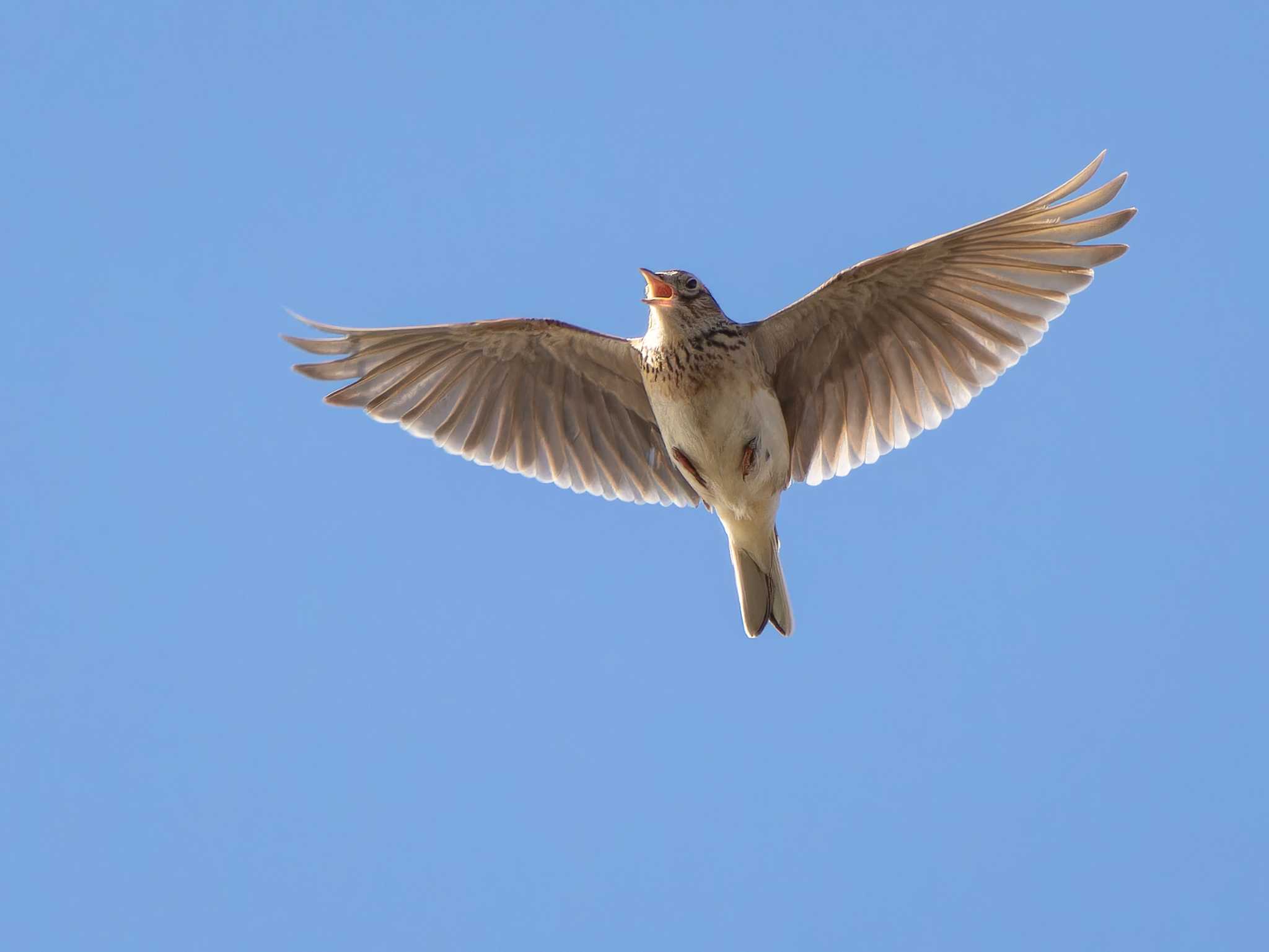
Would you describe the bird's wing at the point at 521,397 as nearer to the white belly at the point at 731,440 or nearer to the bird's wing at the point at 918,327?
the white belly at the point at 731,440

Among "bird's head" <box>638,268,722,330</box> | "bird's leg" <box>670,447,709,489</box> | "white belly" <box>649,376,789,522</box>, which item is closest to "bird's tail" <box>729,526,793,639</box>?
"white belly" <box>649,376,789,522</box>

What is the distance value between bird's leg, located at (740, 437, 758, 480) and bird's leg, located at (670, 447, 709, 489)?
31 centimetres

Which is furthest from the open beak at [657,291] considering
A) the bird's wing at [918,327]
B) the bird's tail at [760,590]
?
the bird's tail at [760,590]

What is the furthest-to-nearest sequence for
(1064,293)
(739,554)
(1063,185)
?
1. (739,554)
2. (1064,293)
3. (1063,185)

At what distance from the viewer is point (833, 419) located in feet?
36.5

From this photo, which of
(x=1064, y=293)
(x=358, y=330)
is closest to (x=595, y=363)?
(x=358, y=330)

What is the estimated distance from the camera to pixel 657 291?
1024 centimetres

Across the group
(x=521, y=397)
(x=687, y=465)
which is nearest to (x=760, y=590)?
(x=687, y=465)

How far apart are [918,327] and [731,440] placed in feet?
5.22

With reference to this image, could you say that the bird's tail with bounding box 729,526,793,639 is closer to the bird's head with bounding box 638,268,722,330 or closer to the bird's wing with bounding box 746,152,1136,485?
the bird's wing with bounding box 746,152,1136,485

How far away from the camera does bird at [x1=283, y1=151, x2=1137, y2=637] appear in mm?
10211

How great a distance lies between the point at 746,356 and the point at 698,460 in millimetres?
757

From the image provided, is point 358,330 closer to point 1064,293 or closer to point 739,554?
point 739,554

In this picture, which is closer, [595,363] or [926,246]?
[926,246]
